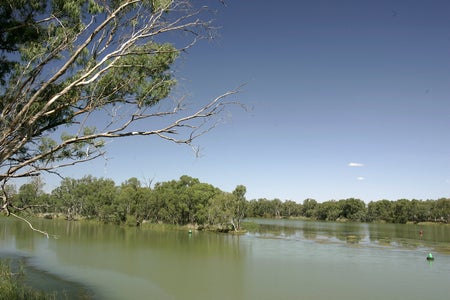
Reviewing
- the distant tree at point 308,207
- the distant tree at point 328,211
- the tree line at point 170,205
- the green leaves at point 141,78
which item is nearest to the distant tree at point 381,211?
the tree line at point 170,205

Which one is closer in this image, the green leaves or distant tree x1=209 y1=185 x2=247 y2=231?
the green leaves

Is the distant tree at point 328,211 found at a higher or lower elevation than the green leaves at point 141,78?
lower

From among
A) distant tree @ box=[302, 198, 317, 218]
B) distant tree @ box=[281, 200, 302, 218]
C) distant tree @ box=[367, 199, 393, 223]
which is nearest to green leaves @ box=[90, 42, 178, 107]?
distant tree @ box=[367, 199, 393, 223]

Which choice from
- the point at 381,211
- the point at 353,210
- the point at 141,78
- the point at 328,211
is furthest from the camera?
the point at 328,211

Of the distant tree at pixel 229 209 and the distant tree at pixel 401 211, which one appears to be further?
the distant tree at pixel 401 211

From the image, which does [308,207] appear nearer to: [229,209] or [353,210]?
[353,210]

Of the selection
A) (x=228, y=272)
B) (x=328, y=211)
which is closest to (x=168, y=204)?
(x=228, y=272)

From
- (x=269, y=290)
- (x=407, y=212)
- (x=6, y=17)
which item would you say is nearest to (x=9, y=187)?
(x=6, y=17)

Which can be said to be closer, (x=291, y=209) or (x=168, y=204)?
(x=168, y=204)

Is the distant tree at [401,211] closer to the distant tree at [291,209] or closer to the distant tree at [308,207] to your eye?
the distant tree at [308,207]

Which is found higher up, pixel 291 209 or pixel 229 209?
pixel 229 209

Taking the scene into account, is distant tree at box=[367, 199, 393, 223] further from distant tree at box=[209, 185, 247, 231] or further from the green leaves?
the green leaves

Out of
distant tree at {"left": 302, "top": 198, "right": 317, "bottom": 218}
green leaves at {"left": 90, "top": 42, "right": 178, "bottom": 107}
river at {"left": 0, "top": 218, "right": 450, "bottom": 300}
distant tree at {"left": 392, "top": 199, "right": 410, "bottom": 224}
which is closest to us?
green leaves at {"left": 90, "top": 42, "right": 178, "bottom": 107}

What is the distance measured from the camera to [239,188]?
53.5 meters
